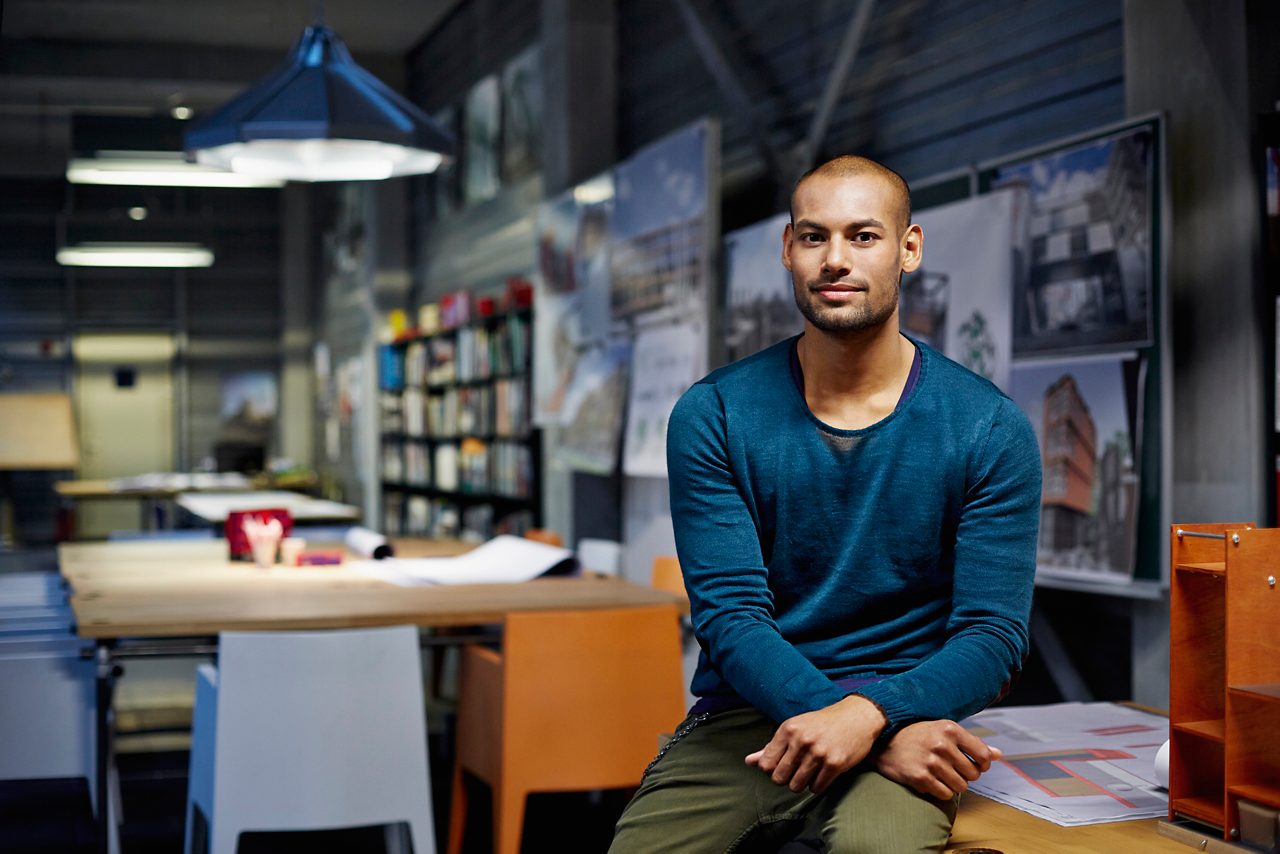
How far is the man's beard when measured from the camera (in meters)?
1.83

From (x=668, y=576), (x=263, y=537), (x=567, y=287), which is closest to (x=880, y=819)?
(x=668, y=576)

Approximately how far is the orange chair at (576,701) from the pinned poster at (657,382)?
7.12 ft

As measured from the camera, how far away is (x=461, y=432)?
9359 mm

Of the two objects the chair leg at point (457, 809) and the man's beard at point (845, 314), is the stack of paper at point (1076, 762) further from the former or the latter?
the chair leg at point (457, 809)

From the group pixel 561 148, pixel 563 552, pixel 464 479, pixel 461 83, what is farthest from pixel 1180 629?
pixel 461 83

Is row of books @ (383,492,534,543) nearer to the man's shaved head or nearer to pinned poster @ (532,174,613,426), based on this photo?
pinned poster @ (532,174,613,426)

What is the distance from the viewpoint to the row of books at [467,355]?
26.5 ft

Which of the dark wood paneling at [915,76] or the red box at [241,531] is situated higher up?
the dark wood paneling at [915,76]

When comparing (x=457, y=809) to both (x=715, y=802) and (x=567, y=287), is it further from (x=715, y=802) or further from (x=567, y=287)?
(x=567, y=287)

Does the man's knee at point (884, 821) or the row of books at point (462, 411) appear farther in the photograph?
the row of books at point (462, 411)

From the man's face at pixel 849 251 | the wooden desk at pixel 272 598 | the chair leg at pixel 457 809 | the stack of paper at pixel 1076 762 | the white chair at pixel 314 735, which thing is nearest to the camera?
the stack of paper at pixel 1076 762

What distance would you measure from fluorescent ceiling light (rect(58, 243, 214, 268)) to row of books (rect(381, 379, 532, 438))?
2.74 metres

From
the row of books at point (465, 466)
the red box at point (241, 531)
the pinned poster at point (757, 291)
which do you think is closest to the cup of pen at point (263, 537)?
the red box at point (241, 531)

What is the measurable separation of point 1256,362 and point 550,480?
4.76 metres
